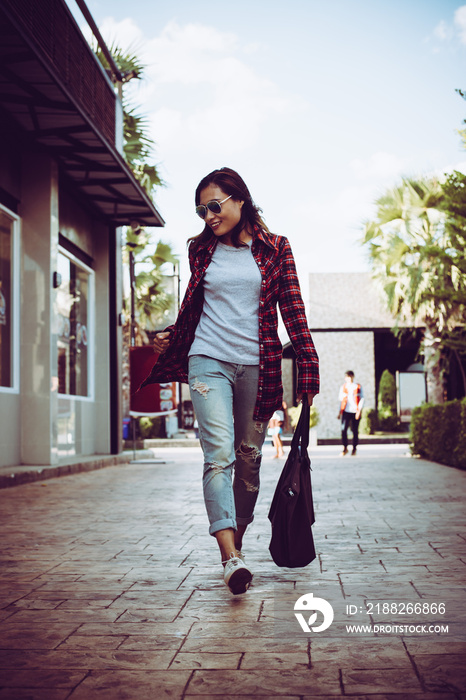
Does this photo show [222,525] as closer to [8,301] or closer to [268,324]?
[268,324]

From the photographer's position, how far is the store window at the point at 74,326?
1294 cm

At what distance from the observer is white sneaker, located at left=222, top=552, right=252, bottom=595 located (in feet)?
11.1

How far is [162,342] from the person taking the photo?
3.94m

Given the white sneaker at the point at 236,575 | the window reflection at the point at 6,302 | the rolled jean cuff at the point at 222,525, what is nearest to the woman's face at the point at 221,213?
the rolled jean cuff at the point at 222,525

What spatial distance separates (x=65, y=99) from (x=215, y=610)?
23.2 feet

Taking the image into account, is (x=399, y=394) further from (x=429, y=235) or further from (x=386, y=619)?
(x=386, y=619)

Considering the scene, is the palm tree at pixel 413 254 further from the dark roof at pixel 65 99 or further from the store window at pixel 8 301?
the store window at pixel 8 301

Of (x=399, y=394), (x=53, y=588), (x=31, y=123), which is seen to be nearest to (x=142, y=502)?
(x=53, y=588)

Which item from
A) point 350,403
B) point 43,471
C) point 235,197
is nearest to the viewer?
point 235,197

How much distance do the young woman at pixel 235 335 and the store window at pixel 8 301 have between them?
6885 mm

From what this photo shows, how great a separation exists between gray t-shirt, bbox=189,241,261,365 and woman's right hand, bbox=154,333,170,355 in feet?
0.55

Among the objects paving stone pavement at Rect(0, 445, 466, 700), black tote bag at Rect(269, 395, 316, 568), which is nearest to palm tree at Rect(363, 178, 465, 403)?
paving stone pavement at Rect(0, 445, 466, 700)

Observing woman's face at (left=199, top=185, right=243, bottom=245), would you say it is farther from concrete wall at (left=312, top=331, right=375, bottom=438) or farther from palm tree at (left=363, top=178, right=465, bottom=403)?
concrete wall at (left=312, top=331, right=375, bottom=438)

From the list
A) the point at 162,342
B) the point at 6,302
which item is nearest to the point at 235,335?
the point at 162,342
